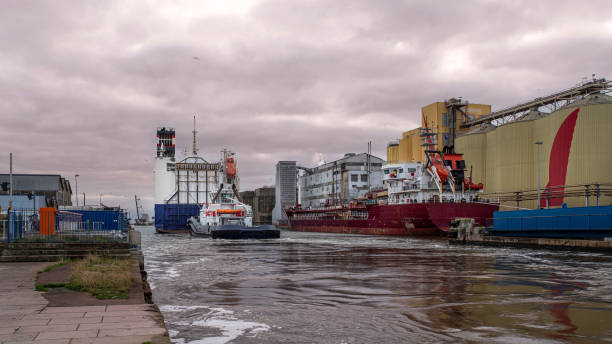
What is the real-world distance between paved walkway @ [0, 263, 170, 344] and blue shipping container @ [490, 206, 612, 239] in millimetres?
28210

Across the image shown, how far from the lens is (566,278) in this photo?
1620 cm

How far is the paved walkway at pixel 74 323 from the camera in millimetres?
6441

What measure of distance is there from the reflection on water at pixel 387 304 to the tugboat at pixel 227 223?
27.7 meters

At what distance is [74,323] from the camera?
7289mm

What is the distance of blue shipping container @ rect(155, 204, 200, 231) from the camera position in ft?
228

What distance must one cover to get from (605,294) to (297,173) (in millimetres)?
115971

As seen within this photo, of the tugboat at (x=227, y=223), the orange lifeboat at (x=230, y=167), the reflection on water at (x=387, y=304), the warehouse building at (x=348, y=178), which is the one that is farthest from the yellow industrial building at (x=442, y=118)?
the reflection on water at (x=387, y=304)

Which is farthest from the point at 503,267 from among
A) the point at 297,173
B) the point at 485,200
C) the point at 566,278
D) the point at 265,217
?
the point at 265,217

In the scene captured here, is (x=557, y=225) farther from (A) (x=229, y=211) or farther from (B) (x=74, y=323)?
(A) (x=229, y=211)

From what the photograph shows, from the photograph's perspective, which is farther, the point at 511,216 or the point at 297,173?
the point at 297,173

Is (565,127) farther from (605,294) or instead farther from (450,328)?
(450,328)

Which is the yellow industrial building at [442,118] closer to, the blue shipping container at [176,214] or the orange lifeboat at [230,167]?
the orange lifeboat at [230,167]

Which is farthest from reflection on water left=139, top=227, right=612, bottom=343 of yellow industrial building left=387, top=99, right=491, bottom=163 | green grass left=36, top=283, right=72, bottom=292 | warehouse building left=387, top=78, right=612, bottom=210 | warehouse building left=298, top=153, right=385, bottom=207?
warehouse building left=298, top=153, right=385, bottom=207

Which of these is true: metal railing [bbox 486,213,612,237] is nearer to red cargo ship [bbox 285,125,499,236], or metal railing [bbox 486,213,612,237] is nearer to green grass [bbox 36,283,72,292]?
red cargo ship [bbox 285,125,499,236]
